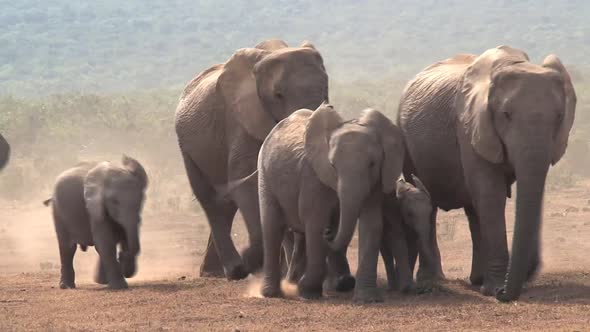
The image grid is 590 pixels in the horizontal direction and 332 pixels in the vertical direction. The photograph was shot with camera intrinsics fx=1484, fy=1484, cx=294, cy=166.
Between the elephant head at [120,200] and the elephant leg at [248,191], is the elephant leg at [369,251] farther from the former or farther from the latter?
the elephant head at [120,200]

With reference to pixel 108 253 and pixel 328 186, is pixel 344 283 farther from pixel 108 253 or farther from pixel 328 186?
pixel 108 253

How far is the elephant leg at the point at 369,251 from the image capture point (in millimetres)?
12438

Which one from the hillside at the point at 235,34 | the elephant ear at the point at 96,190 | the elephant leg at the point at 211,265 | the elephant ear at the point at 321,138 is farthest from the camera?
the hillside at the point at 235,34

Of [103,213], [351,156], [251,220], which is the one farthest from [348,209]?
[103,213]

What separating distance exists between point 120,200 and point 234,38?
281 feet

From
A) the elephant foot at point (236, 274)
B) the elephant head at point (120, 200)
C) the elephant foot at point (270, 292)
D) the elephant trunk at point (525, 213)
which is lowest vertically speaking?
the elephant foot at point (236, 274)

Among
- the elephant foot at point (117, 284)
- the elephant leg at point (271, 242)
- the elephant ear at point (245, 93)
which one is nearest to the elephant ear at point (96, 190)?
the elephant foot at point (117, 284)

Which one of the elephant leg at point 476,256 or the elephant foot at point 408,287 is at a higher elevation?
the elephant foot at point 408,287

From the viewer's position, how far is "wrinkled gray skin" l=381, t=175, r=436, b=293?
1323cm

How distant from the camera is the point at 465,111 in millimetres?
13336

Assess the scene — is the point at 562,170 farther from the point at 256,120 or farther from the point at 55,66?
the point at 55,66

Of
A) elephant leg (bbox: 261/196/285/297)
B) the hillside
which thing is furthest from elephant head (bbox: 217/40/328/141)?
the hillside

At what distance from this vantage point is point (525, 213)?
11.8 m

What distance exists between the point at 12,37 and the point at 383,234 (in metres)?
87.5
